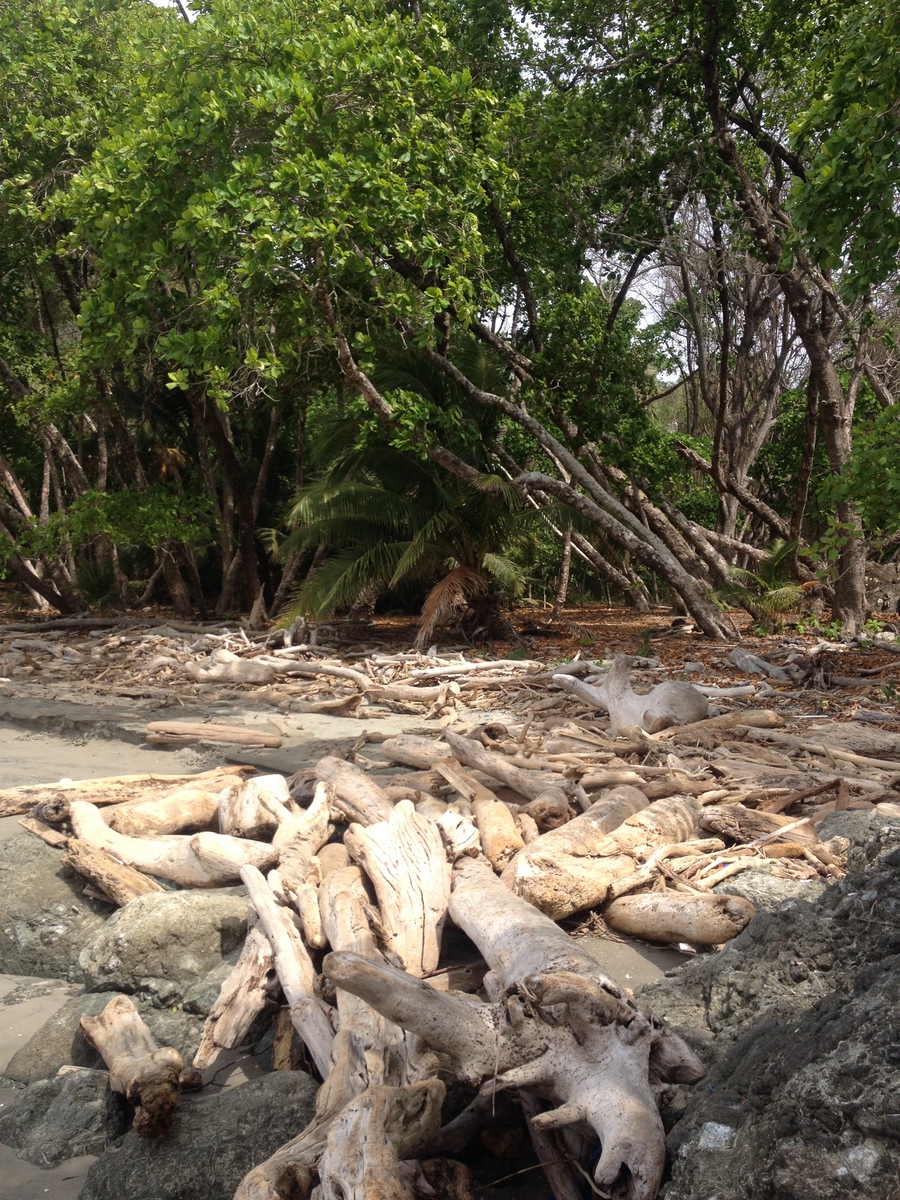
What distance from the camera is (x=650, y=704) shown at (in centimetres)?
705

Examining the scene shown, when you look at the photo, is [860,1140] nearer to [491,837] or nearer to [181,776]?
[491,837]

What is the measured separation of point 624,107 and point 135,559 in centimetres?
1273

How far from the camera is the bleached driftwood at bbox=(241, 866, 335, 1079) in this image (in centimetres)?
333

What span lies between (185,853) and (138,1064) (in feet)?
5.93

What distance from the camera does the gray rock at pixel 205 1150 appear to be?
2.86m

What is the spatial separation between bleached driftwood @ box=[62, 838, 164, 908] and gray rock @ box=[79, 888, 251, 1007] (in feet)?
1.04

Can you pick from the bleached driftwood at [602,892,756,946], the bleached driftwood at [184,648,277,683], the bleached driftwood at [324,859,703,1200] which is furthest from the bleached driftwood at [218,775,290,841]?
the bleached driftwood at [184,648,277,683]

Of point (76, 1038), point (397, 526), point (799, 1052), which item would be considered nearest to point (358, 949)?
point (76, 1038)

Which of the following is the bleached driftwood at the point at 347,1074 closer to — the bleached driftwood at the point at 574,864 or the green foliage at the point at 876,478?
the bleached driftwood at the point at 574,864

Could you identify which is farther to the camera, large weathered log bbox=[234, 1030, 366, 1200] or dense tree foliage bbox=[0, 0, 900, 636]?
dense tree foliage bbox=[0, 0, 900, 636]

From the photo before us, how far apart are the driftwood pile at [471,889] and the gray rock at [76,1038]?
14cm

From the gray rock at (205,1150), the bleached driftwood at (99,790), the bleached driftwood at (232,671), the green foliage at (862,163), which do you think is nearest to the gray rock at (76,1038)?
the gray rock at (205,1150)

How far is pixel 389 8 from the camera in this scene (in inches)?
498

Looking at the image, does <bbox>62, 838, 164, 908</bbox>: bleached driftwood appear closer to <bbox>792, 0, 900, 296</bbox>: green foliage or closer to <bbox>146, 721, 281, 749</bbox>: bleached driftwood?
<bbox>146, 721, 281, 749</bbox>: bleached driftwood
